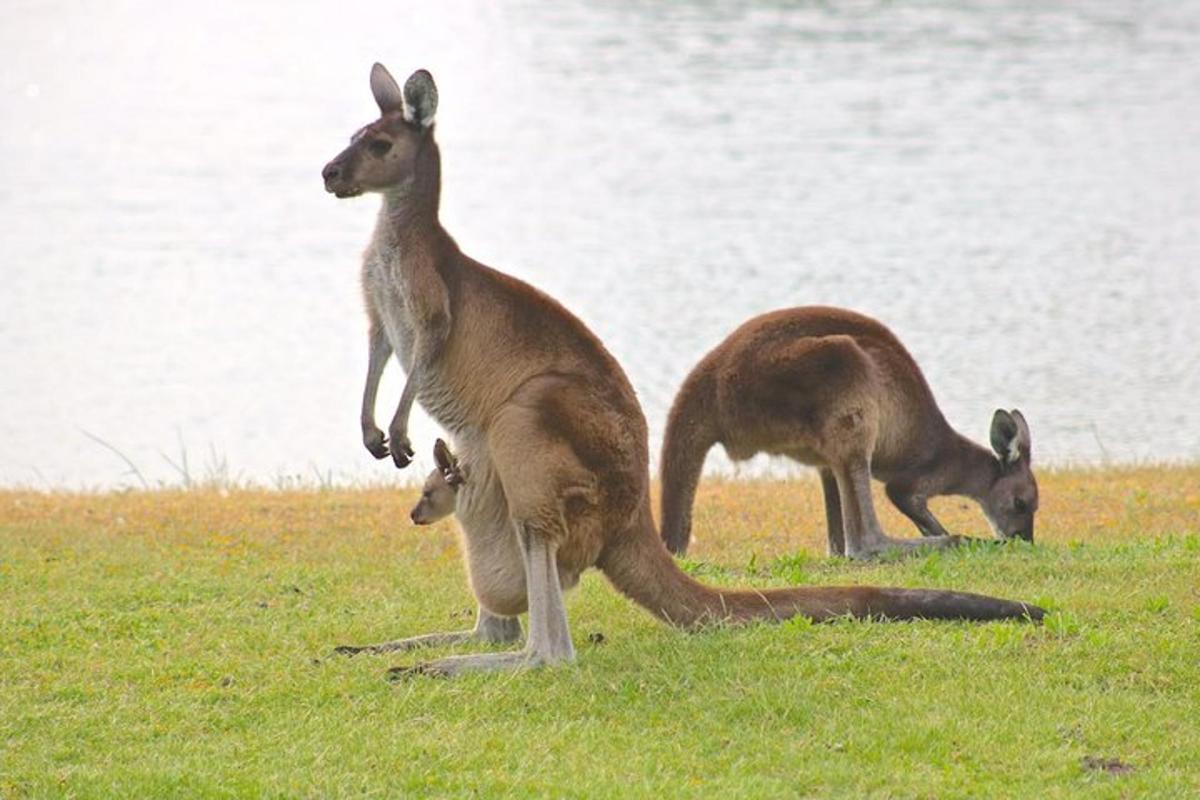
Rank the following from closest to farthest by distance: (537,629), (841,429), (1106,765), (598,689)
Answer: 1. (1106,765)
2. (598,689)
3. (537,629)
4. (841,429)

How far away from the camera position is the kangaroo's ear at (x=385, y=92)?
6383 mm

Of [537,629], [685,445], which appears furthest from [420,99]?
[685,445]

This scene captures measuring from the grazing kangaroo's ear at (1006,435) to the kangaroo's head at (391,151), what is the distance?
3226 mm

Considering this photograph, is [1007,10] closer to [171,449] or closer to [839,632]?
[171,449]

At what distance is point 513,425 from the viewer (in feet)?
19.3

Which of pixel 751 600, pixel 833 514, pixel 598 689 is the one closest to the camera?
pixel 598 689

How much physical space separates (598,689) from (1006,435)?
3.27m

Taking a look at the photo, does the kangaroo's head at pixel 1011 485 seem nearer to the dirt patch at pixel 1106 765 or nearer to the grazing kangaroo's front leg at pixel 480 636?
the grazing kangaroo's front leg at pixel 480 636

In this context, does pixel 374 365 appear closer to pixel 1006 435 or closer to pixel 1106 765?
pixel 1106 765

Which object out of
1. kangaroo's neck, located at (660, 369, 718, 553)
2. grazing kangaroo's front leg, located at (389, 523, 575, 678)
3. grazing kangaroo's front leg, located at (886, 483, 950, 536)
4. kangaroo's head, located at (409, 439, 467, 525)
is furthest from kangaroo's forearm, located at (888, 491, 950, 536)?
grazing kangaroo's front leg, located at (389, 523, 575, 678)

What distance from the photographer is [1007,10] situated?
39656 mm

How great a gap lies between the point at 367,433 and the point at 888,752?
2142 millimetres

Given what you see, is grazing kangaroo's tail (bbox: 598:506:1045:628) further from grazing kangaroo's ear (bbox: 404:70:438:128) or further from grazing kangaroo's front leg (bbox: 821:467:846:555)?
grazing kangaroo's front leg (bbox: 821:467:846:555)

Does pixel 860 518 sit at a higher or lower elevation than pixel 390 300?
lower
